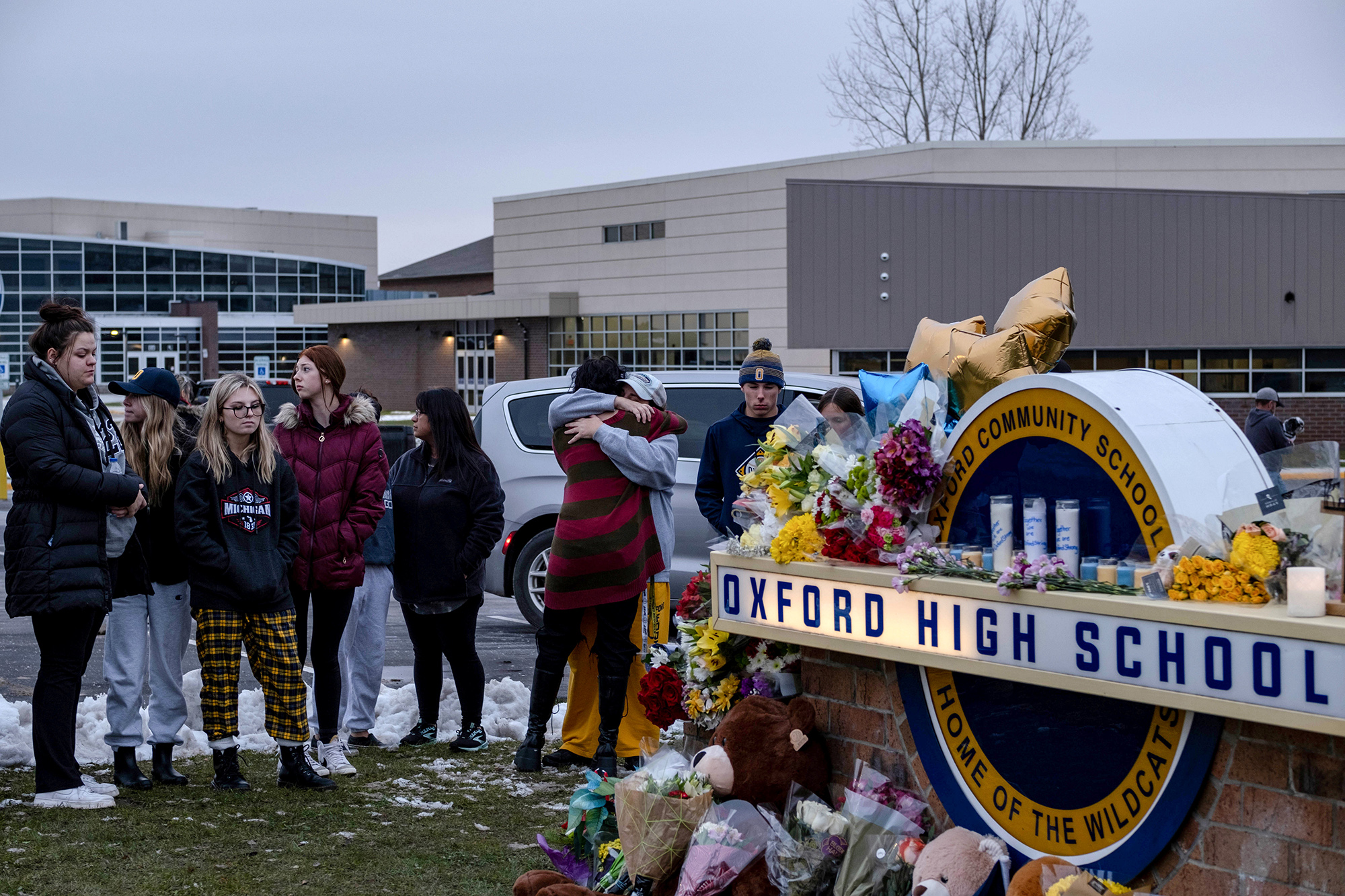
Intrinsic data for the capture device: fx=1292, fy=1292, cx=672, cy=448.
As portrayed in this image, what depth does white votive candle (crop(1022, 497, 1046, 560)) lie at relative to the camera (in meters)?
3.19

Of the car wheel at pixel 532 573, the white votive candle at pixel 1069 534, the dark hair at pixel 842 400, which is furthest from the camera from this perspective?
the car wheel at pixel 532 573

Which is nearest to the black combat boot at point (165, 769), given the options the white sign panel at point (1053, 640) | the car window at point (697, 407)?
the white sign panel at point (1053, 640)

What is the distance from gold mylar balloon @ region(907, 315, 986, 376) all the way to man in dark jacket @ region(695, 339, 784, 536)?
1.87 meters

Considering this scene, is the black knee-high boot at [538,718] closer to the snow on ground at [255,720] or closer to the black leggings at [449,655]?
the black leggings at [449,655]

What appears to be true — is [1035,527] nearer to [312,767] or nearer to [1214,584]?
[1214,584]

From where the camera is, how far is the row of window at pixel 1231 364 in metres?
26.9

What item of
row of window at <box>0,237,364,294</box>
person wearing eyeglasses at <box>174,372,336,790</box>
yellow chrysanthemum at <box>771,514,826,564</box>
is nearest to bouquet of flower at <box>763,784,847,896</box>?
yellow chrysanthemum at <box>771,514,826,564</box>

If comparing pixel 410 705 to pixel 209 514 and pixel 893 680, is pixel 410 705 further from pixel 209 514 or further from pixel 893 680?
pixel 893 680

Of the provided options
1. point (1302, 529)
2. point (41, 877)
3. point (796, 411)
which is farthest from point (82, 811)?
point (1302, 529)

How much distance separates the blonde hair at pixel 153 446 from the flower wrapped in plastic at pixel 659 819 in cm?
265

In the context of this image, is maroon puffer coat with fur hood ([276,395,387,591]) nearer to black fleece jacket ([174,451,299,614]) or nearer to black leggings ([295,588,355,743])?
black leggings ([295,588,355,743])

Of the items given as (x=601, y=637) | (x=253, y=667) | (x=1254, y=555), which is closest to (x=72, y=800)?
(x=253, y=667)

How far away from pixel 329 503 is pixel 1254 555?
3.95m

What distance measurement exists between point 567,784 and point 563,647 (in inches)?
22.6
